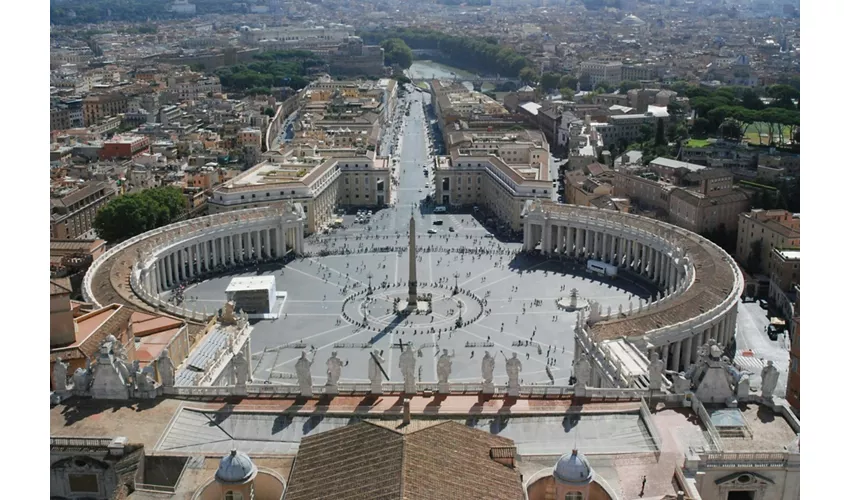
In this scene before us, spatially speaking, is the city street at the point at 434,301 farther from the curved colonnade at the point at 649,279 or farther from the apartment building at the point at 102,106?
the apartment building at the point at 102,106

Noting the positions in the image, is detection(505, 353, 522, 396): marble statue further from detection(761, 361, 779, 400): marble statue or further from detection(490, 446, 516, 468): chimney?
detection(761, 361, 779, 400): marble statue

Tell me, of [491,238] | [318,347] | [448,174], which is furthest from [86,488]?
[448,174]

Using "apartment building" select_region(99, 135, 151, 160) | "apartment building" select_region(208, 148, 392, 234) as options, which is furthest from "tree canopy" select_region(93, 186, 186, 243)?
"apartment building" select_region(99, 135, 151, 160)

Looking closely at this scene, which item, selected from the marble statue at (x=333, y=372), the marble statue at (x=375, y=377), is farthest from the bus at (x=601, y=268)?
the marble statue at (x=333, y=372)

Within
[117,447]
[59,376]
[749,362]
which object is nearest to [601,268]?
[749,362]

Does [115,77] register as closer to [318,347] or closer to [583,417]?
[318,347]

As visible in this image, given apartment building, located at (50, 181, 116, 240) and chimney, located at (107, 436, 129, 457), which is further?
apartment building, located at (50, 181, 116, 240)
